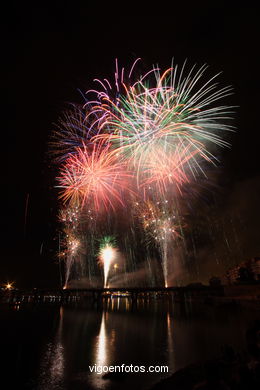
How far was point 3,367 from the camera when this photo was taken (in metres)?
13.8

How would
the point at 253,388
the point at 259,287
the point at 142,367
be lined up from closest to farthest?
the point at 253,388, the point at 142,367, the point at 259,287

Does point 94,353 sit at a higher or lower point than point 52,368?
higher

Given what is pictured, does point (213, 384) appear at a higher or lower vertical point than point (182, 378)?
higher

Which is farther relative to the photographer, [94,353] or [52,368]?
[94,353]

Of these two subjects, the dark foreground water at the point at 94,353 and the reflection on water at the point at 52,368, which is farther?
the dark foreground water at the point at 94,353

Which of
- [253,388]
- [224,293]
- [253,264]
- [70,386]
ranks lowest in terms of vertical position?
[70,386]

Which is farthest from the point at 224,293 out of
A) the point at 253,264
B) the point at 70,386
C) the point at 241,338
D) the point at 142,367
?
the point at 70,386

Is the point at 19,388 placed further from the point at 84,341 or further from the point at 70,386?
the point at 84,341

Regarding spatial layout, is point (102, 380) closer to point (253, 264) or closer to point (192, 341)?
point (192, 341)

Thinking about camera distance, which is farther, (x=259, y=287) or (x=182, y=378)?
(x=259, y=287)

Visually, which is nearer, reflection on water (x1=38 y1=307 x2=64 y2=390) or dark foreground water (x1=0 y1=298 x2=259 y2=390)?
reflection on water (x1=38 y1=307 x2=64 y2=390)

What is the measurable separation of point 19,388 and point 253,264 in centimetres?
8799

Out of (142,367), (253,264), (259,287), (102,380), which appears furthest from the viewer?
(253,264)

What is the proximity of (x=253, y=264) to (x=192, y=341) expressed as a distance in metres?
73.9
